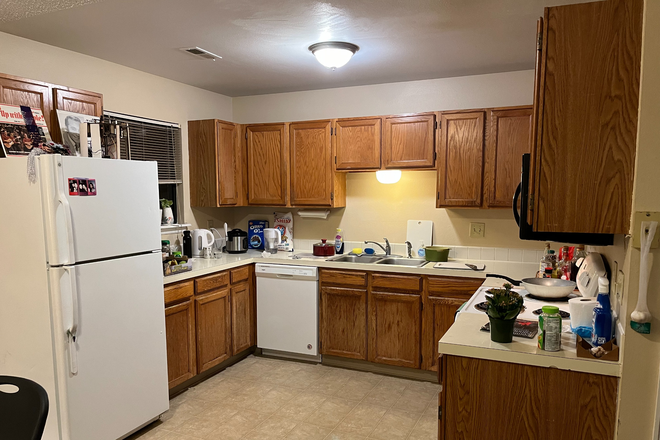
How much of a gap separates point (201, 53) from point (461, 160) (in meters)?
2.14

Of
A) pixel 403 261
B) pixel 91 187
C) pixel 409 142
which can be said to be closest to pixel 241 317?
pixel 403 261

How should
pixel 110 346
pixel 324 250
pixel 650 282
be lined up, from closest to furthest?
pixel 650 282, pixel 110 346, pixel 324 250

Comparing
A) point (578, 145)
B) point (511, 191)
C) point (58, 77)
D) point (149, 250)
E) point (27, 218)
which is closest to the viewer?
point (578, 145)

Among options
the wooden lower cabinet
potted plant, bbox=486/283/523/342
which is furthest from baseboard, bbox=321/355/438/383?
potted plant, bbox=486/283/523/342

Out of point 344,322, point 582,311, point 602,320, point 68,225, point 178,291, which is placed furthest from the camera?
point 344,322

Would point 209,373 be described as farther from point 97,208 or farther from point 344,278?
point 97,208

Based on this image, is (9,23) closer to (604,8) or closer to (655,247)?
(604,8)

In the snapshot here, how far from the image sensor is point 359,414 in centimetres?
312

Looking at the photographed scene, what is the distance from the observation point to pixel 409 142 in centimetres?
380

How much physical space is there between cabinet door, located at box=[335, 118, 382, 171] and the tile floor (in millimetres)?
1808

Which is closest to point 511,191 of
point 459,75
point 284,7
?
point 459,75

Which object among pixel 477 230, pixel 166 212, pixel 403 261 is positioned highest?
pixel 166 212

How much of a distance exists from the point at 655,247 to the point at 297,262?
2831 mm

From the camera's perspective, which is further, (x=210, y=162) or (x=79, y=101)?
(x=210, y=162)
